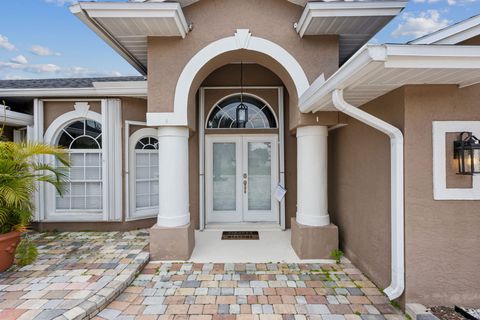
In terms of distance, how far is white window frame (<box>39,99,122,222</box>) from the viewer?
6.36m

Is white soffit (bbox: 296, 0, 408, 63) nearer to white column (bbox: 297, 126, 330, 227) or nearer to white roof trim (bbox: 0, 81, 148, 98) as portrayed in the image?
white column (bbox: 297, 126, 330, 227)

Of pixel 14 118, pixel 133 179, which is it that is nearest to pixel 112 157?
pixel 133 179

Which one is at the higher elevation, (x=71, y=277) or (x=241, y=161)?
(x=241, y=161)

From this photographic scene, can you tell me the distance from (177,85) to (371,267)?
15.0ft

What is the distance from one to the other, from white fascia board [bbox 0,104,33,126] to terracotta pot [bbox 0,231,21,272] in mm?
3018

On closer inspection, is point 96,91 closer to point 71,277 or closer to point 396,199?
point 71,277

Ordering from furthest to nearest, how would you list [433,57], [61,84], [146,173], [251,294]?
1. [61,84]
2. [146,173]
3. [251,294]
4. [433,57]

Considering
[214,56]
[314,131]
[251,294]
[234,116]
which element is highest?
[214,56]

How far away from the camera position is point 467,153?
3.05m

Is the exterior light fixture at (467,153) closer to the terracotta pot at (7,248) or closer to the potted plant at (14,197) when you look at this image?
the potted plant at (14,197)

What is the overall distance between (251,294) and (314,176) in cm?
242

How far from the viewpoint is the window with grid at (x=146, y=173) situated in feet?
21.9

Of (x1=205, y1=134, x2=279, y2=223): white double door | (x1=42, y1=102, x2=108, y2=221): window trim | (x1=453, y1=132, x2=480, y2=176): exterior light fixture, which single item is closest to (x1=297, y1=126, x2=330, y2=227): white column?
(x1=205, y1=134, x2=279, y2=223): white double door

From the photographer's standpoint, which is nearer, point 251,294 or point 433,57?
point 433,57
